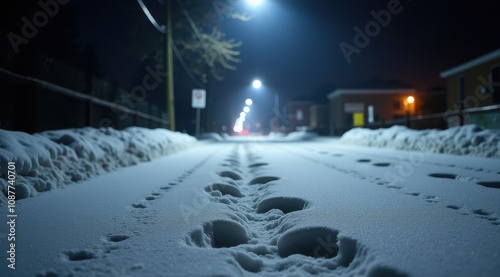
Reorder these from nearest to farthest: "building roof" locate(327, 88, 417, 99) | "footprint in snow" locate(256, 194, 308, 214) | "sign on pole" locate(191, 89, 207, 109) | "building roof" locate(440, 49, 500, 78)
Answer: "footprint in snow" locate(256, 194, 308, 214) < "building roof" locate(440, 49, 500, 78) < "sign on pole" locate(191, 89, 207, 109) < "building roof" locate(327, 88, 417, 99)

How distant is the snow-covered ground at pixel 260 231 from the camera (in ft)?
4.52

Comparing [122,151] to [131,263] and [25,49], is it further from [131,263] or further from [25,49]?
[131,263]

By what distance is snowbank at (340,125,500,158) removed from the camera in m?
6.47

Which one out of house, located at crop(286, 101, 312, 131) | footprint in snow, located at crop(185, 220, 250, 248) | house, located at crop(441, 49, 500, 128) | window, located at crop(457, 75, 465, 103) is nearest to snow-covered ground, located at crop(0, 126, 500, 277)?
footprint in snow, located at crop(185, 220, 250, 248)

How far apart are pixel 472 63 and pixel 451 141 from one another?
15.3 meters

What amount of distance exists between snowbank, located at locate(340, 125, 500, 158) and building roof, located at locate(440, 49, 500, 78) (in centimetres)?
1082

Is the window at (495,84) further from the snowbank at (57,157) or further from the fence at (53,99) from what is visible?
the snowbank at (57,157)

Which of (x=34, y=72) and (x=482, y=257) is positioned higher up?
(x=34, y=72)

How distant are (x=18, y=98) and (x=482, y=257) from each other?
552cm

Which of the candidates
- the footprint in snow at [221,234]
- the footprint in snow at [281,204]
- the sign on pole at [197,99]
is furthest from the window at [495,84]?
the footprint in snow at [221,234]

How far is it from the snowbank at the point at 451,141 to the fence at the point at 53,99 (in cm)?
747

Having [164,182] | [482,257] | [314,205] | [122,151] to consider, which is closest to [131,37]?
[122,151]

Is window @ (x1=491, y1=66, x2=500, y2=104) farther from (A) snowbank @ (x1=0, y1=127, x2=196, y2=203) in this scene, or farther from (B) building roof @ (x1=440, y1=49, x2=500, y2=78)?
(A) snowbank @ (x1=0, y1=127, x2=196, y2=203)

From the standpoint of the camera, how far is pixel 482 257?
135 centimetres
